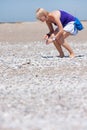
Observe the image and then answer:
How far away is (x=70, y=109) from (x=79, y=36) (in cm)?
2682

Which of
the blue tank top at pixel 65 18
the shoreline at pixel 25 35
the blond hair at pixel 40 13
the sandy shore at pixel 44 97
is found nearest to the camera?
the sandy shore at pixel 44 97

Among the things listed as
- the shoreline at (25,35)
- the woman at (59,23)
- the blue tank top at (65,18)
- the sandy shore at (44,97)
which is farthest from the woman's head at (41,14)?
the shoreline at (25,35)

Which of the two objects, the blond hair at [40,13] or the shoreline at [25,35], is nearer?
the blond hair at [40,13]

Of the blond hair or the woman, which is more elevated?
the blond hair

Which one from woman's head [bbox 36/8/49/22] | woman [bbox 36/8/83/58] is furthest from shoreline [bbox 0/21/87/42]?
woman's head [bbox 36/8/49/22]

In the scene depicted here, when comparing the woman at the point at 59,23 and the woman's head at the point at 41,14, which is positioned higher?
the woman's head at the point at 41,14

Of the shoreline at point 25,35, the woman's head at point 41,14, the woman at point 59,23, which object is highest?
the woman's head at point 41,14

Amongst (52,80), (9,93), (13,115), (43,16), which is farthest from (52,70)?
(13,115)

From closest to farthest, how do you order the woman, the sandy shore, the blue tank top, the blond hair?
the sandy shore → the blond hair → the woman → the blue tank top

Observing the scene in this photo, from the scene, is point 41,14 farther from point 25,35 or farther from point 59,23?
point 25,35

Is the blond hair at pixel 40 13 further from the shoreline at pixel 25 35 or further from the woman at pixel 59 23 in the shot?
the shoreline at pixel 25 35

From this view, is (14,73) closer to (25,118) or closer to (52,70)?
(52,70)

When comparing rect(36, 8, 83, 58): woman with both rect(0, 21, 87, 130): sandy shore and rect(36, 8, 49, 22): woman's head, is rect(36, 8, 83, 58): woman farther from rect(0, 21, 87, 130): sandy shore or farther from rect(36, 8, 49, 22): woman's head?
rect(0, 21, 87, 130): sandy shore

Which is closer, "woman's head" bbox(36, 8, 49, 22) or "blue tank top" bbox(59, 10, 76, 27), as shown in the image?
"woman's head" bbox(36, 8, 49, 22)
